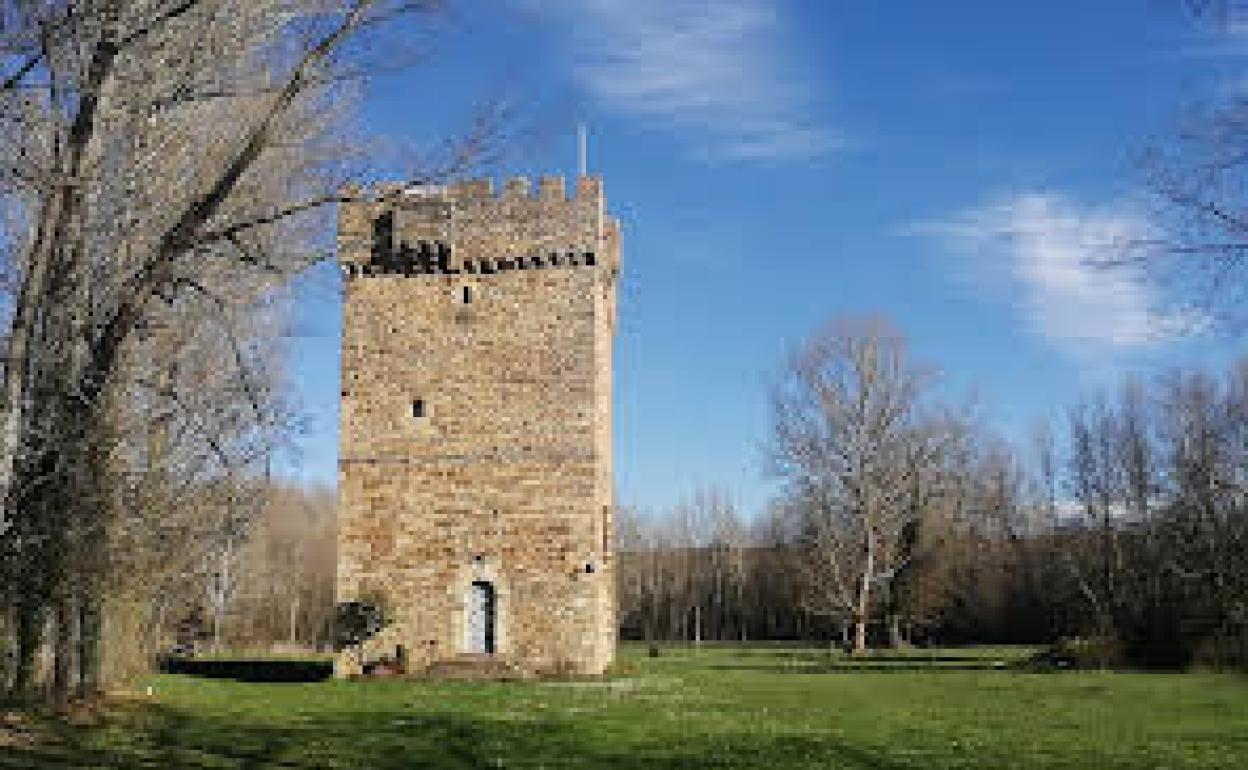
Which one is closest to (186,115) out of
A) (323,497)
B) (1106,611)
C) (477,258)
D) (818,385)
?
(477,258)

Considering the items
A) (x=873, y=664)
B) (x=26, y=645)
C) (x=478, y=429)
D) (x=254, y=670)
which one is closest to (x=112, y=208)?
(x=26, y=645)

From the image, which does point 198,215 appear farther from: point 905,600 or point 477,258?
point 905,600

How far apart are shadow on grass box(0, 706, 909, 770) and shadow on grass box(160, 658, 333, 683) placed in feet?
32.3

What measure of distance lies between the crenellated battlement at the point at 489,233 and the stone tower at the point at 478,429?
0.03 metres

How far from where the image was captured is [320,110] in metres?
13.1

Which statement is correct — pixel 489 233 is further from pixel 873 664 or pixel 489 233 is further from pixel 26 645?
pixel 873 664

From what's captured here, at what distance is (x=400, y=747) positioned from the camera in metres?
12.4

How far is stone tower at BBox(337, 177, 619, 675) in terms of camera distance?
2358 cm

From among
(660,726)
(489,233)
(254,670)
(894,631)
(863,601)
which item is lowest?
(894,631)

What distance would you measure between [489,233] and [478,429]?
417 cm

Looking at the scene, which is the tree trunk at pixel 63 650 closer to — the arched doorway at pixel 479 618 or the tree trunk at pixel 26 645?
the tree trunk at pixel 26 645

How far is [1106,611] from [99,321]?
33222 millimetres

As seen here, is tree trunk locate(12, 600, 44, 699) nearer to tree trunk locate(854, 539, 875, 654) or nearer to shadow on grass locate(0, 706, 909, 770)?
shadow on grass locate(0, 706, 909, 770)

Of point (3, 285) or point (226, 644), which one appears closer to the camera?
point (3, 285)
